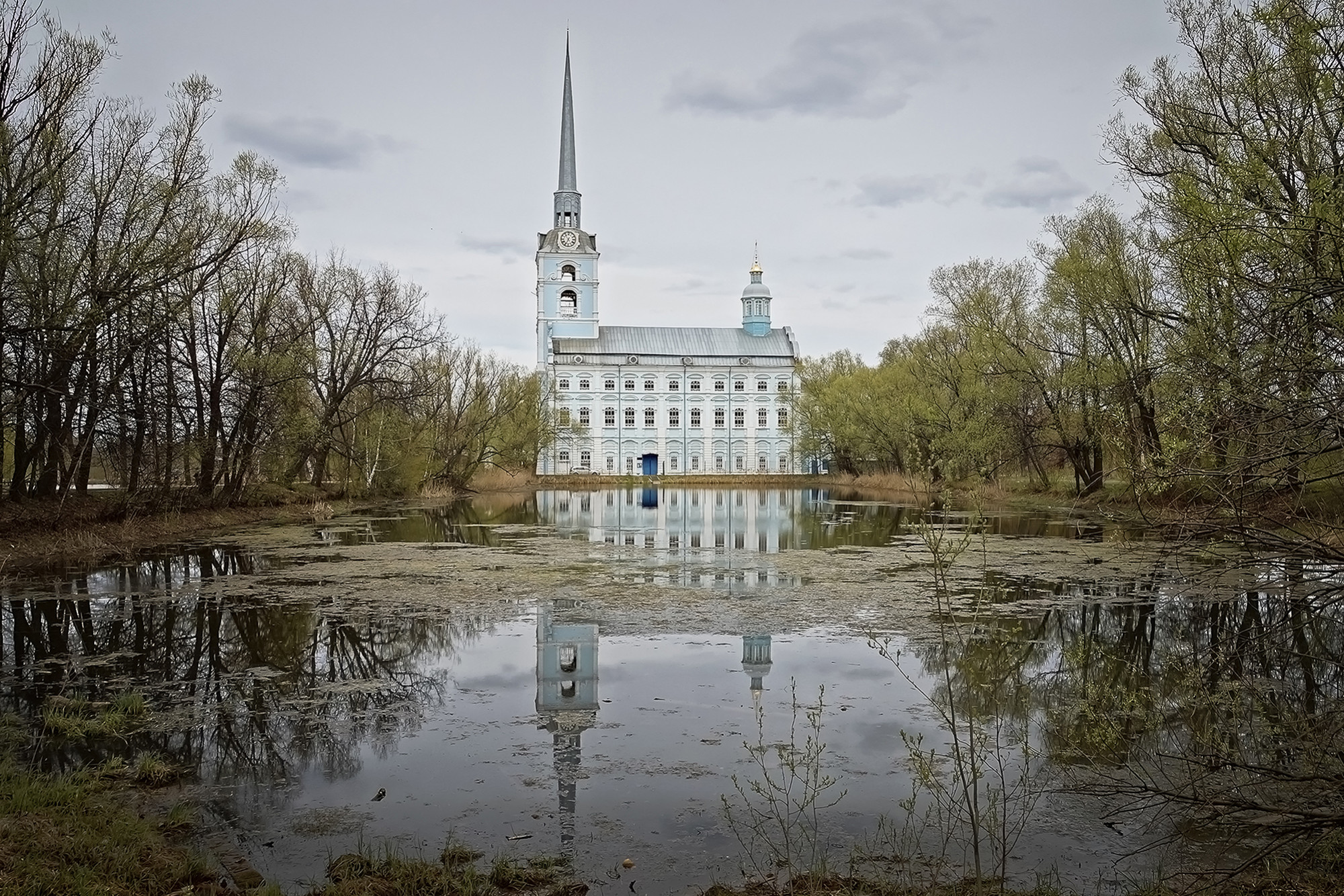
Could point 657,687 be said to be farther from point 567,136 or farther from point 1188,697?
point 567,136

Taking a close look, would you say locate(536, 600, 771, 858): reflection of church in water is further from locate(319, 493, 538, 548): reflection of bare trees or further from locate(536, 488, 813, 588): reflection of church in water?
locate(319, 493, 538, 548): reflection of bare trees

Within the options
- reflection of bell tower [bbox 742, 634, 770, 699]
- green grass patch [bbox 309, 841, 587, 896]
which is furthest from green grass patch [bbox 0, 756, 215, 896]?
reflection of bell tower [bbox 742, 634, 770, 699]

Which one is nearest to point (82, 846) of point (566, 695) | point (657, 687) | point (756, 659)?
point (566, 695)

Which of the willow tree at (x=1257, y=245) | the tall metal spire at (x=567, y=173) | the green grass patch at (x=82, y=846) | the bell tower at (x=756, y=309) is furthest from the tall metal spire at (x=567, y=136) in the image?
the green grass patch at (x=82, y=846)

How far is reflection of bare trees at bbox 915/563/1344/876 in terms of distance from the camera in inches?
175

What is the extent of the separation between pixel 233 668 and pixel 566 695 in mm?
3418

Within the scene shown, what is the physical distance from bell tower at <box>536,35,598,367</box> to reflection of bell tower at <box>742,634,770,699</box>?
228 ft

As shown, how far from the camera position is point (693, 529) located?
2847cm

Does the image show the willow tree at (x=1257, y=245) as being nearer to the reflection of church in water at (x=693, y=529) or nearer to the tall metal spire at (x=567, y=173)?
the reflection of church in water at (x=693, y=529)

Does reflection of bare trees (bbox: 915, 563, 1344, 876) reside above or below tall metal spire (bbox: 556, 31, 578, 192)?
below

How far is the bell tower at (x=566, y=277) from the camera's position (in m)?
77.6

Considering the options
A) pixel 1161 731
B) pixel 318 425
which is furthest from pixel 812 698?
pixel 318 425

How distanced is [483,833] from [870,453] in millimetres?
51785

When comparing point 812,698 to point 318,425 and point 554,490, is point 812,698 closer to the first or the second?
point 318,425
